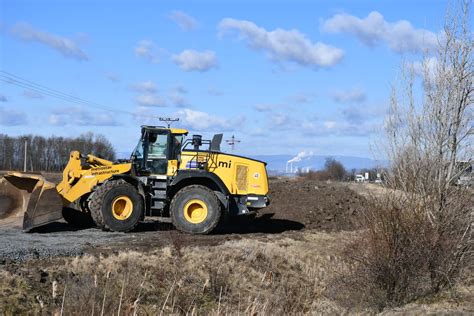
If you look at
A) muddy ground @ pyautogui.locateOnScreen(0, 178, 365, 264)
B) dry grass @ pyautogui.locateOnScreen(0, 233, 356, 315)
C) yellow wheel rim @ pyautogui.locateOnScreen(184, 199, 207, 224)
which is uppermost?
yellow wheel rim @ pyautogui.locateOnScreen(184, 199, 207, 224)

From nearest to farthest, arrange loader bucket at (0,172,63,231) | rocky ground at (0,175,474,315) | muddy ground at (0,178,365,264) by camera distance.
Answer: rocky ground at (0,175,474,315), muddy ground at (0,178,365,264), loader bucket at (0,172,63,231)

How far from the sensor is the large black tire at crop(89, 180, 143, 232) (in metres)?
16.2

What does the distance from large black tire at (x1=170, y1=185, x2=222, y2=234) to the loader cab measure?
0.97m

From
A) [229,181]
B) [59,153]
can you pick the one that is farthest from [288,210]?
[59,153]

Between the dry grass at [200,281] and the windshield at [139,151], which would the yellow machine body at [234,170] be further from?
the dry grass at [200,281]

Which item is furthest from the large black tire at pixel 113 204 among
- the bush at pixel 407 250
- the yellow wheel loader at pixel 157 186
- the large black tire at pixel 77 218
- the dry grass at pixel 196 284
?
the bush at pixel 407 250

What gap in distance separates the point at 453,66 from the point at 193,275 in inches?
277

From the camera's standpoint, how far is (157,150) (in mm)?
17375

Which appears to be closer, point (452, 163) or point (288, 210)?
point (452, 163)

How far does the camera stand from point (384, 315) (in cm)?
1058

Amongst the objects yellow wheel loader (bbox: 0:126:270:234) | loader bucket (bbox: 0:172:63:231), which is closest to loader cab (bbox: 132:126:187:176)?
yellow wheel loader (bbox: 0:126:270:234)

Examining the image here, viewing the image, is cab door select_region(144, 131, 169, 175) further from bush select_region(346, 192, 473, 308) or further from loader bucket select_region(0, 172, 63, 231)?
bush select_region(346, 192, 473, 308)

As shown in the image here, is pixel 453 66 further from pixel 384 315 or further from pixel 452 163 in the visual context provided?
pixel 384 315

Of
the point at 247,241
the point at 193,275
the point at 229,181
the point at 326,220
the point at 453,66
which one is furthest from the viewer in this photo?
the point at 326,220
